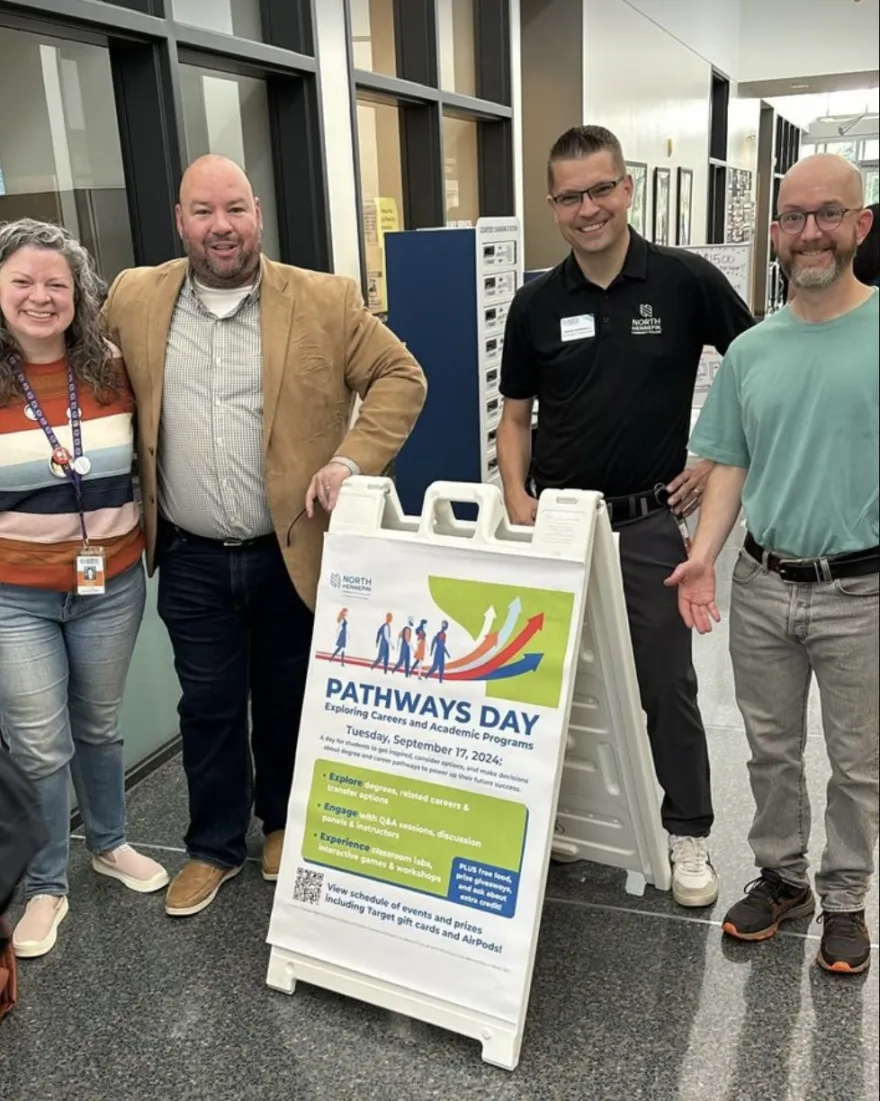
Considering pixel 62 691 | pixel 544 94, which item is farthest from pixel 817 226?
pixel 544 94

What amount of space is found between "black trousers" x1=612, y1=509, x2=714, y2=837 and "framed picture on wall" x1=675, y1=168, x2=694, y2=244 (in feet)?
15.9

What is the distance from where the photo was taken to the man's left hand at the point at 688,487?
1.96 m

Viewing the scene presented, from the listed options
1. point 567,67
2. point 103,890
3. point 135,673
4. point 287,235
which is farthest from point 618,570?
point 567,67

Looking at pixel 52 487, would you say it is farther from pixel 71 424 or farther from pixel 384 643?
pixel 384 643

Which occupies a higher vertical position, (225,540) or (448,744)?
(225,540)

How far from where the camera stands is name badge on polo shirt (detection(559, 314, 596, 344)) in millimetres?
1966

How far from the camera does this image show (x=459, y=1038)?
1785mm

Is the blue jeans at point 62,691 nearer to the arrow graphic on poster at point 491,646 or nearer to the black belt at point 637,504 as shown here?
the arrow graphic on poster at point 491,646

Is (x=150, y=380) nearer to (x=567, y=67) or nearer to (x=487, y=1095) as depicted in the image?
(x=487, y=1095)

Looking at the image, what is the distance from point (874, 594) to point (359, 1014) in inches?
47.3

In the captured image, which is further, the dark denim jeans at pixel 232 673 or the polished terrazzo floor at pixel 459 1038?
the dark denim jeans at pixel 232 673

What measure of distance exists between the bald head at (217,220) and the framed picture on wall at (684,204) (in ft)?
16.0

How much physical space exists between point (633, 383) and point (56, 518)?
1163mm

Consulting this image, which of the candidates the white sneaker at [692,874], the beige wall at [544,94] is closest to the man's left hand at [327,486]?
the white sneaker at [692,874]
